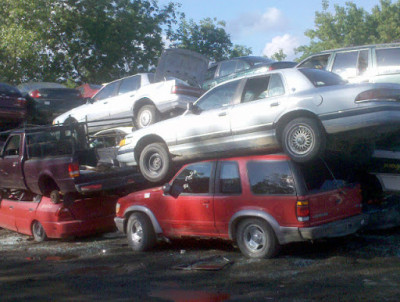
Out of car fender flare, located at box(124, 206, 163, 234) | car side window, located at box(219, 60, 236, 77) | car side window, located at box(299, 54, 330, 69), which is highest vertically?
car side window, located at box(219, 60, 236, 77)

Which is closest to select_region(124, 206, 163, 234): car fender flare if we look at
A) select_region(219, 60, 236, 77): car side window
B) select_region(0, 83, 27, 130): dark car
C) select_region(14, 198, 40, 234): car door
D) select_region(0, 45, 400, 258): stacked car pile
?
select_region(0, 45, 400, 258): stacked car pile

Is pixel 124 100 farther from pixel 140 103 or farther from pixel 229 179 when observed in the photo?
pixel 229 179

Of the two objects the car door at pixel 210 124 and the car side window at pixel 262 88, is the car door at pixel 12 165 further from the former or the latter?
the car side window at pixel 262 88

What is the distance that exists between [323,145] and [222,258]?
7.33 feet

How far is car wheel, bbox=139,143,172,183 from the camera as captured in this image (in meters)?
8.88

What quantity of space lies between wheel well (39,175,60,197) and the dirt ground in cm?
144

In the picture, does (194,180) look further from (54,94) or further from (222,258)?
(54,94)

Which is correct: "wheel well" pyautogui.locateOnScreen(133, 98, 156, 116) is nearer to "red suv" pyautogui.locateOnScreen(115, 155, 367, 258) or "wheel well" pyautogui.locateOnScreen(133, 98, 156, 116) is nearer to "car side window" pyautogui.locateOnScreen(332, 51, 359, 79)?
"red suv" pyautogui.locateOnScreen(115, 155, 367, 258)

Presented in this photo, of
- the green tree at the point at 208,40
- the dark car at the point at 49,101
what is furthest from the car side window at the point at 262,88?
the green tree at the point at 208,40

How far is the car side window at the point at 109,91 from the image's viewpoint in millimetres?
13133

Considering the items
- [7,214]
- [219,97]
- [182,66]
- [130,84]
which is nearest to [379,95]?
[219,97]

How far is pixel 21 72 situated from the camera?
23500 mm

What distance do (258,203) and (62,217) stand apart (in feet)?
14.8

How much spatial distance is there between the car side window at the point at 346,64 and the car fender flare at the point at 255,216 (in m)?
4.81
